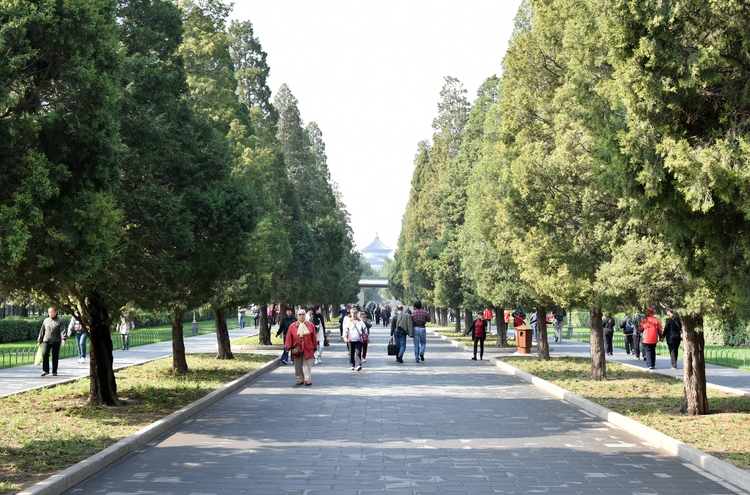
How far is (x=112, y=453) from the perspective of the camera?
10.4 metres

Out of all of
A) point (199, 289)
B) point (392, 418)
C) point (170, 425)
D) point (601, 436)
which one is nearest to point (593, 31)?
point (601, 436)

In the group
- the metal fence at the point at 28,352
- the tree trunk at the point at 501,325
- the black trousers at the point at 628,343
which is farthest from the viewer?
the tree trunk at the point at 501,325

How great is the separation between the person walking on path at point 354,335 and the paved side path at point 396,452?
7.18 meters

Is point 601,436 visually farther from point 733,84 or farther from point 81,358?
point 81,358

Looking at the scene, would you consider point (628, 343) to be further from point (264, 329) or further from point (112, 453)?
point (112, 453)

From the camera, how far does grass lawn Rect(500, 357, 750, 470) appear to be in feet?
37.6

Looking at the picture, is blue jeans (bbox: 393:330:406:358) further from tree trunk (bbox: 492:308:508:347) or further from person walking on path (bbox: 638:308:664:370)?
tree trunk (bbox: 492:308:508:347)

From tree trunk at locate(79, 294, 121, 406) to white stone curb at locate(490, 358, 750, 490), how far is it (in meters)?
8.48

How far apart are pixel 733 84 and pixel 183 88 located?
36.7ft

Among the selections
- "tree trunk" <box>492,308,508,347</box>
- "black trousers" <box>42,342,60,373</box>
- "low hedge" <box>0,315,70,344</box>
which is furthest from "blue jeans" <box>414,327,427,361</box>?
"low hedge" <box>0,315,70,344</box>

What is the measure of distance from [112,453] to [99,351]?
5.80 metres

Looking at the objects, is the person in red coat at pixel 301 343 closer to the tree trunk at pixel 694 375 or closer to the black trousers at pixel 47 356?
the black trousers at pixel 47 356

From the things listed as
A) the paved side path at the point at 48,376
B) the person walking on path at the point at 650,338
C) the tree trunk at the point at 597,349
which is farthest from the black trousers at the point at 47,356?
the person walking on path at the point at 650,338

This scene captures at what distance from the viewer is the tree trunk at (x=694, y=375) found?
1430 centimetres
